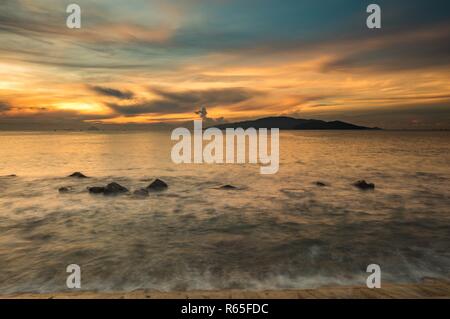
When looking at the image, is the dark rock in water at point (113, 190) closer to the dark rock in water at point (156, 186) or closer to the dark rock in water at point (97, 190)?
the dark rock in water at point (97, 190)

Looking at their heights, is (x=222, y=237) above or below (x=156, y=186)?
below

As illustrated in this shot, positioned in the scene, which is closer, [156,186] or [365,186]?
[156,186]

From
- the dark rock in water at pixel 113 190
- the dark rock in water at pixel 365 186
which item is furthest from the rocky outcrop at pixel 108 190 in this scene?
the dark rock in water at pixel 365 186

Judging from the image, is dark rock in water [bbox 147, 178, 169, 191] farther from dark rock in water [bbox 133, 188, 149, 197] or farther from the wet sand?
the wet sand

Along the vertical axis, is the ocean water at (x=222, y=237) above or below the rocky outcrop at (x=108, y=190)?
below

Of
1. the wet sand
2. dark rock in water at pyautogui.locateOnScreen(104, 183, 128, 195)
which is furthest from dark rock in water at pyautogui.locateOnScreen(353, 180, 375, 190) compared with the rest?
the wet sand

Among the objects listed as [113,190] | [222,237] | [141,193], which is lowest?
[222,237]

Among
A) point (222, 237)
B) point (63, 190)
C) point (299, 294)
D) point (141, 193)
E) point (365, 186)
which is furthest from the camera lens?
point (365, 186)

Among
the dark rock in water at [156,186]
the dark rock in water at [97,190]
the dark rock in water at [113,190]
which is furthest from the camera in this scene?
the dark rock in water at [156,186]

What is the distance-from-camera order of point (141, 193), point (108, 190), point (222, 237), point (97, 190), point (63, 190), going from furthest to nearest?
point (63, 190) → point (97, 190) → point (108, 190) → point (141, 193) → point (222, 237)

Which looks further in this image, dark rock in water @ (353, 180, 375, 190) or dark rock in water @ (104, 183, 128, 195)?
dark rock in water @ (353, 180, 375, 190)

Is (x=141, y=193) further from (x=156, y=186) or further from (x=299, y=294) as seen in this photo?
(x=299, y=294)

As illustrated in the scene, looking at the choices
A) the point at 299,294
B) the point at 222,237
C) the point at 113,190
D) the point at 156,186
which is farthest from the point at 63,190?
the point at 299,294
